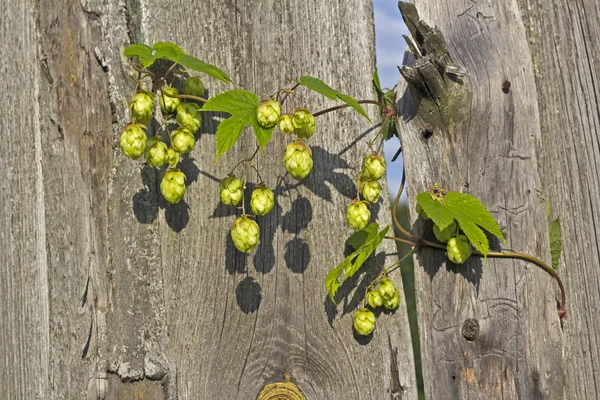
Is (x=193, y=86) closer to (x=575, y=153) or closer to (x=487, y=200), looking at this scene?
(x=487, y=200)

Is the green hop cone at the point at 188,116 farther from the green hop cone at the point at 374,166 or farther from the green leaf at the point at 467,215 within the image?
the green leaf at the point at 467,215

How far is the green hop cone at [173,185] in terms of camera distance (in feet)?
6.67

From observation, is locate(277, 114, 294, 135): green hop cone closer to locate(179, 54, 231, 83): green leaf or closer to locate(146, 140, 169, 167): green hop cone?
locate(179, 54, 231, 83): green leaf

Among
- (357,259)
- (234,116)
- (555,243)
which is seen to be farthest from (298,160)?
(555,243)

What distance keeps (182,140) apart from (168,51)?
10.2 inches

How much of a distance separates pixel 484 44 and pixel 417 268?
27.5 inches

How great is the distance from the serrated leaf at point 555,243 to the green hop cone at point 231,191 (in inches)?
38.1

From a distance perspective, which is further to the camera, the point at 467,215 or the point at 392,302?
the point at 392,302

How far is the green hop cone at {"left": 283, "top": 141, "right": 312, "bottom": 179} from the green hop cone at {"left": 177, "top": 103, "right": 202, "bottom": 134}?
323 mm

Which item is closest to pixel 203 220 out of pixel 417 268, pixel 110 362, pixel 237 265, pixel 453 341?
pixel 237 265

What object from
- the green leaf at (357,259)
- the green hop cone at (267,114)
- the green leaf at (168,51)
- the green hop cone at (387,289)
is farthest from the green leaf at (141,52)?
the green hop cone at (387,289)

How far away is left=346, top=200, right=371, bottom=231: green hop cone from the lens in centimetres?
204

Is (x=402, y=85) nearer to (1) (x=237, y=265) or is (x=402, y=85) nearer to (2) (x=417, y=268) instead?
(2) (x=417, y=268)

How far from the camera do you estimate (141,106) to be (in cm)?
198
